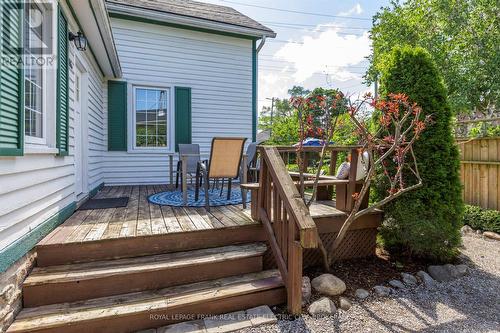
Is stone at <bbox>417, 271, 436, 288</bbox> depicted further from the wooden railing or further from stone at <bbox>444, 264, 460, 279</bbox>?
the wooden railing

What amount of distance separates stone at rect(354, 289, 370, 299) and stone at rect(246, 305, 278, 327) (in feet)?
2.94

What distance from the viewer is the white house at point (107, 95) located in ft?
6.75

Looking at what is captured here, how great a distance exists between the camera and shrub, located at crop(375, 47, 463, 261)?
10.5ft

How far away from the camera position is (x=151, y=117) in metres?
6.61

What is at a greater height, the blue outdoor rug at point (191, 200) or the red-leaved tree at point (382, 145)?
the red-leaved tree at point (382, 145)

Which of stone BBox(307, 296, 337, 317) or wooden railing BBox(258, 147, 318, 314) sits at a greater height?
wooden railing BBox(258, 147, 318, 314)

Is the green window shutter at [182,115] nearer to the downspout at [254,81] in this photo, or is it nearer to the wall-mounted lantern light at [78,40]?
the downspout at [254,81]

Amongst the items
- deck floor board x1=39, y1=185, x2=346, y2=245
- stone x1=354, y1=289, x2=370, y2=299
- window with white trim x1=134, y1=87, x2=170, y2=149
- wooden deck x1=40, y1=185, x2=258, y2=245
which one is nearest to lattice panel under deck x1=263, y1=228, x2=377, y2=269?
deck floor board x1=39, y1=185, x2=346, y2=245

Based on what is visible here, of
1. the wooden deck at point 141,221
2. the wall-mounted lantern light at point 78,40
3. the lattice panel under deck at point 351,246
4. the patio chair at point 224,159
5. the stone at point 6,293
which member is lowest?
the lattice panel under deck at point 351,246

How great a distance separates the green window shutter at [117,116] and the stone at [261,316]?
5.02m

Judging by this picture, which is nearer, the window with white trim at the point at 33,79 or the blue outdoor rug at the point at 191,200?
the window with white trim at the point at 33,79

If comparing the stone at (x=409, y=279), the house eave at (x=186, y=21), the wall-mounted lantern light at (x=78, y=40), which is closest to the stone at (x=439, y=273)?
the stone at (x=409, y=279)

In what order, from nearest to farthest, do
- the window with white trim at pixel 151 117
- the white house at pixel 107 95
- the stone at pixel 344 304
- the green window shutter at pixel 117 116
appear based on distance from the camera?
the white house at pixel 107 95 → the stone at pixel 344 304 → the green window shutter at pixel 117 116 → the window with white trim at pixel 151 117

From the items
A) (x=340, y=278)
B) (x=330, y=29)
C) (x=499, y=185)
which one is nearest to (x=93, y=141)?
(x=340, y=278)
